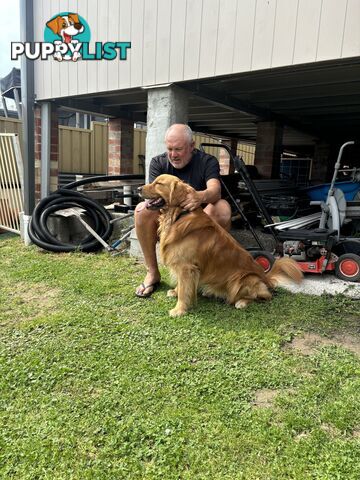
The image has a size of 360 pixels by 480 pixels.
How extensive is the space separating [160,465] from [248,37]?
11.1ft

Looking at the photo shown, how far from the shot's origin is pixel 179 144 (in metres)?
3.21

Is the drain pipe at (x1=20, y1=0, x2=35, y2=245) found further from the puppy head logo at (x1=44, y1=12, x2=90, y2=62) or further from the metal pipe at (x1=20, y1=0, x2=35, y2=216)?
the puppy head logo at (x1=44, y1=12, x2=90, y2=62)

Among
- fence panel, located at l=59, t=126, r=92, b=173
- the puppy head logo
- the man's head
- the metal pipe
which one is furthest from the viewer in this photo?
fence panel, located at l=59, t=126, r=92, b=173

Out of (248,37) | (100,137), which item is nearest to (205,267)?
(248,37)

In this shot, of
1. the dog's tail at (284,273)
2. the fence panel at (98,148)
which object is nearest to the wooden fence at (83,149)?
the fence panel at (98,148)

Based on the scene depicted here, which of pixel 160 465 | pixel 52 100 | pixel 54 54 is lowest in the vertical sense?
pixel 160 465

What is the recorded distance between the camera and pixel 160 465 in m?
1.46

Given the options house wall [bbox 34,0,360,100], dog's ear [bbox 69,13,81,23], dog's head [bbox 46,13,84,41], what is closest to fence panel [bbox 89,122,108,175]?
house wall [bbox 34,0,360,100]

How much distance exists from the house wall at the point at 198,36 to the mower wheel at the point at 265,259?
176cm

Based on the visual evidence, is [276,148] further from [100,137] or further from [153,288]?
[100,137]

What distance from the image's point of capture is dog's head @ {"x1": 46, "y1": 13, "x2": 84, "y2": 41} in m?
4.78

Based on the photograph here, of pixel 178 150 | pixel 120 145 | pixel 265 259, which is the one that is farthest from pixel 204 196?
pixel 120 145

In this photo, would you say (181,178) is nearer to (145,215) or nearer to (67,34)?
(145,215)

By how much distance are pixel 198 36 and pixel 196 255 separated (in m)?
2.26
